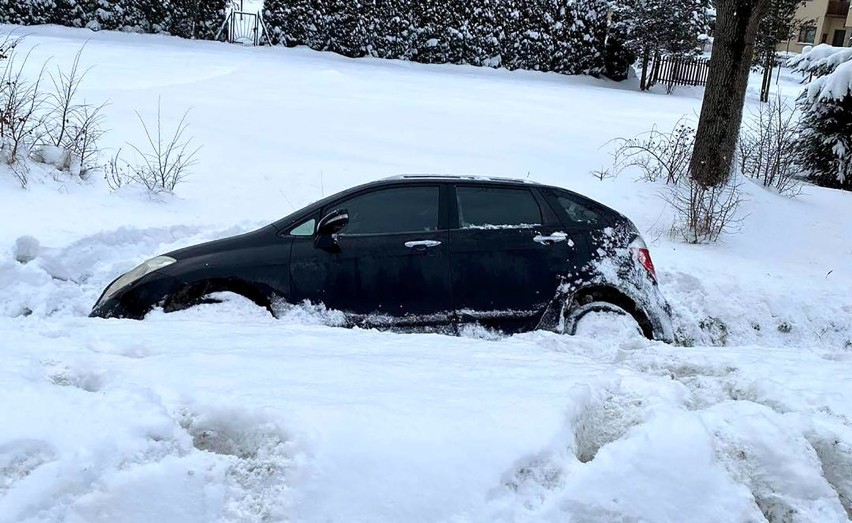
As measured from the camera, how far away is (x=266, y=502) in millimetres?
2162

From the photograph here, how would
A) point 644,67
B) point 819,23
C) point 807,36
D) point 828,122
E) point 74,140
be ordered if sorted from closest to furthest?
point 74,140, point 828,122, point 644,67, point 819,23, point 807,36

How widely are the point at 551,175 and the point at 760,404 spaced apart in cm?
767

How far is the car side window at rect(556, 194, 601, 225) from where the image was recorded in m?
5.79

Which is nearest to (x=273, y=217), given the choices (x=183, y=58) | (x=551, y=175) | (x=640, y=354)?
(x=551, y=175)

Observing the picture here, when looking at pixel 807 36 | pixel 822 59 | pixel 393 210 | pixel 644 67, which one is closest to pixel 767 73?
pixel 644 67

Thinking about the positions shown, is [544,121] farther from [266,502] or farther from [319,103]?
[266,502]

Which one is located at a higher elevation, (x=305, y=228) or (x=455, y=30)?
(x=455, y=30)

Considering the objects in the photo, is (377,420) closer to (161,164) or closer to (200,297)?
(200,297)

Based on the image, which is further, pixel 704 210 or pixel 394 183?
pixel 704 210

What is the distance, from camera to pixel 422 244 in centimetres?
539

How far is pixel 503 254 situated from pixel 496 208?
0.43 metres

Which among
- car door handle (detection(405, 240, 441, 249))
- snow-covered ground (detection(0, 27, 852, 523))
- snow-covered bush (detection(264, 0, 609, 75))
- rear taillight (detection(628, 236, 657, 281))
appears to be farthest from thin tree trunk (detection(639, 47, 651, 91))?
car door handle (detection(405, 240, 441, 249))

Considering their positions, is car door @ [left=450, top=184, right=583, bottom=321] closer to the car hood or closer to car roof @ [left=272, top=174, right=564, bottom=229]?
car roof @ [left=272, top=174, right=564, bottom=229]

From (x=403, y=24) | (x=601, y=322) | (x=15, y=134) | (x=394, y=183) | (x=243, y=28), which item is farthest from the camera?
(x=243, y=28)
